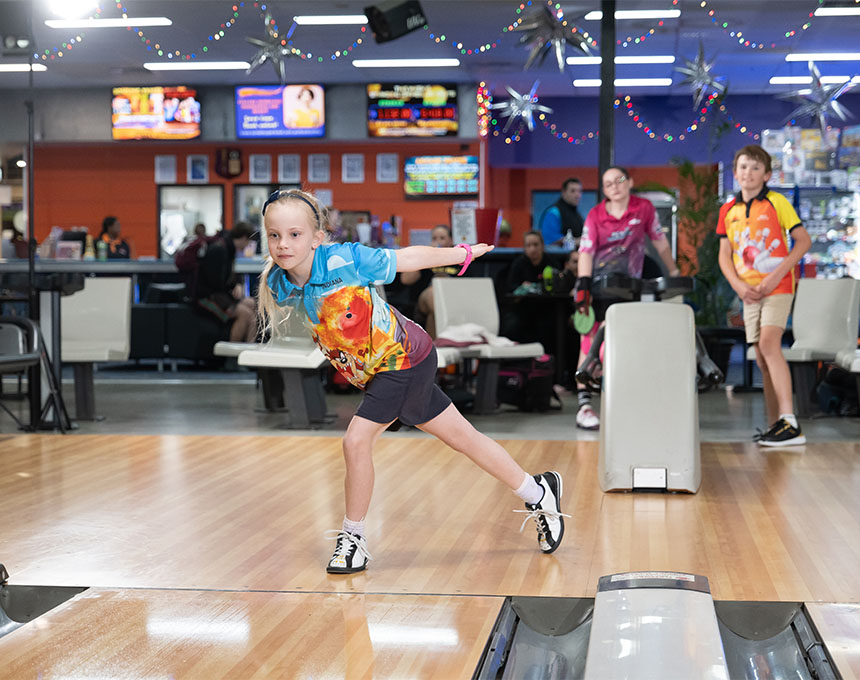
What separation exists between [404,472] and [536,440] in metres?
1.12

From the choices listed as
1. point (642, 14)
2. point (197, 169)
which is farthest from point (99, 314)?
point (197, 169)

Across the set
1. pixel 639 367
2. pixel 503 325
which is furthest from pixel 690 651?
pixel 503 325

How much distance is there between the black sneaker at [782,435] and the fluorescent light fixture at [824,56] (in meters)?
7.98

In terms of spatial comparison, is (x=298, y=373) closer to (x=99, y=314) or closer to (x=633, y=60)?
(x=99, y=314)

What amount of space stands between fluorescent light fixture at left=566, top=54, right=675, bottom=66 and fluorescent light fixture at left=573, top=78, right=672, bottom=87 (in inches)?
36.3

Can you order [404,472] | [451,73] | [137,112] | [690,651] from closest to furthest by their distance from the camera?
[690,651], [404,472], [451,73], [137,112]

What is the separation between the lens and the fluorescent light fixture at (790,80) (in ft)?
42.5

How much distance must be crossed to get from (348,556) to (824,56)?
1085 cm

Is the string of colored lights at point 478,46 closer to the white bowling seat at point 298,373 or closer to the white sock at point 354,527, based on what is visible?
the white bowling seat at point 298,373

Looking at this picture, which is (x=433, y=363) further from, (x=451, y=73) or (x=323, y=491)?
(x=451, y=73)

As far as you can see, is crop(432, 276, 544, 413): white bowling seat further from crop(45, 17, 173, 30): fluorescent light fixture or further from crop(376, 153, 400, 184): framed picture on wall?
crop(376, 153, 400, 184): framed picture on wall

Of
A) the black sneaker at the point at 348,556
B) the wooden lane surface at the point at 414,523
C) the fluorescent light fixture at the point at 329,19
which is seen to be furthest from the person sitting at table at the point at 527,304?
the black sneaker at the point at 348,556

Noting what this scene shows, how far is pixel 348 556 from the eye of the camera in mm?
2889

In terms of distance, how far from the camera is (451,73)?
40.0 ft
